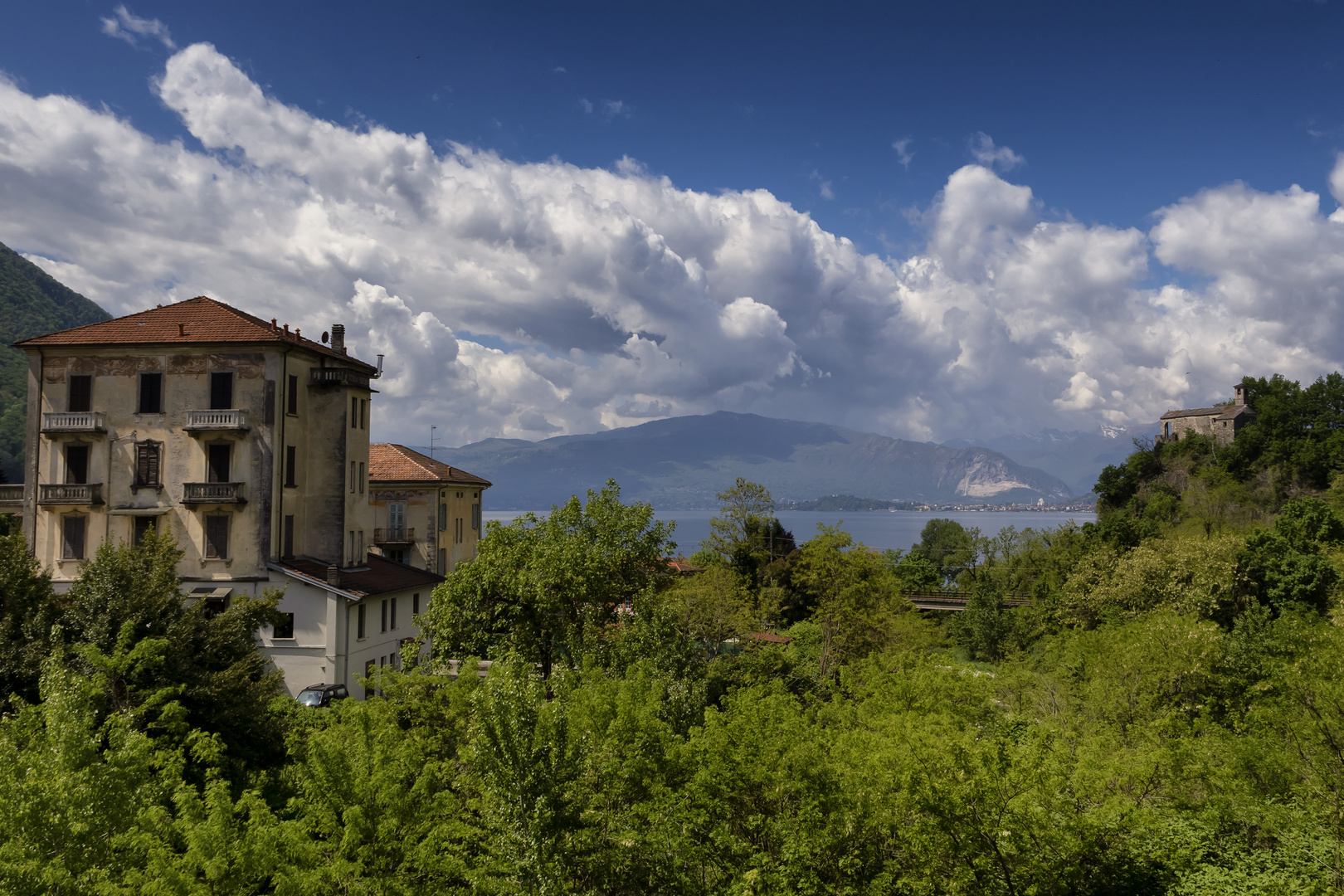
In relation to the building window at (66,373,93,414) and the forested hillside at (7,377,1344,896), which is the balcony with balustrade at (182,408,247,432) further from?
the forested hillside at (7,377,1344,896)

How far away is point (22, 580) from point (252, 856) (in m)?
18.2

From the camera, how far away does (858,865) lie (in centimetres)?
1598

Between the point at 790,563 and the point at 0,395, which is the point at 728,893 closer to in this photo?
the point at 790,563

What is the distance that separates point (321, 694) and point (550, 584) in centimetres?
1583

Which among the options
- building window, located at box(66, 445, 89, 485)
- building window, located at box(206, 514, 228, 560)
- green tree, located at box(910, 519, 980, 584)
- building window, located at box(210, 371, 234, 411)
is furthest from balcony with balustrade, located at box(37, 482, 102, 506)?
green tree, located at box(910, 519, 980, 584)

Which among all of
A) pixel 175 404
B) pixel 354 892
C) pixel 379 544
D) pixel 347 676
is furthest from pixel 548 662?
pixel 379 544

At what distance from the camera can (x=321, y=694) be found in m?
36.8

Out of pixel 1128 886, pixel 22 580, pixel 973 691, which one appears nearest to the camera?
pixel 1128 886

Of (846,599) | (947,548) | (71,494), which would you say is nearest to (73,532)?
(71,494)

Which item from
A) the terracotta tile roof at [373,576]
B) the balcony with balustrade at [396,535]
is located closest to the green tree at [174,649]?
the terracotta tile roof at [373,576]

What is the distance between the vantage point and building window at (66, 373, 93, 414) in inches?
1634

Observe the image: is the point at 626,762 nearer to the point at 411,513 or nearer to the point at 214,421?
the point at 214,421

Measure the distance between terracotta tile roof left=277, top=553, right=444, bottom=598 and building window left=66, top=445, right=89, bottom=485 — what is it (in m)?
11.6

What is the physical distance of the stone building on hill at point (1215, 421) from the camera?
110125 mm
